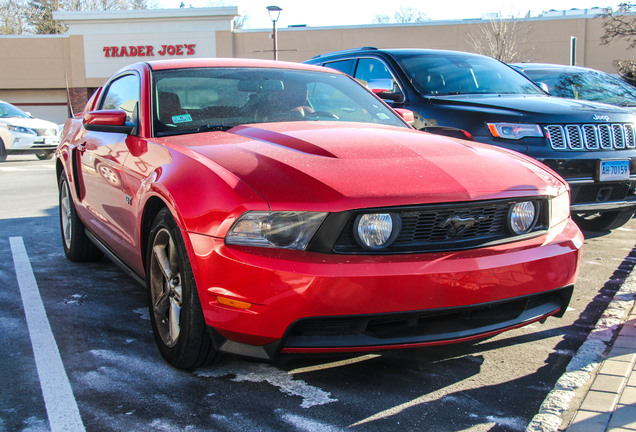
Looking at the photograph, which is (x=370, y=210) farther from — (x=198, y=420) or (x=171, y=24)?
(x=171, y=24)

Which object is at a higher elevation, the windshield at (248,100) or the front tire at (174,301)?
the windshield at (248,100)

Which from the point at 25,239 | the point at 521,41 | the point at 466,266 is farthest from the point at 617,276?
the point at 521,41

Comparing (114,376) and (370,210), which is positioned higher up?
(370,210)

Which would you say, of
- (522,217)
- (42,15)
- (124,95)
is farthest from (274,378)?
(42,15)

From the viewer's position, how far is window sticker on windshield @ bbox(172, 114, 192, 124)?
3914 mm

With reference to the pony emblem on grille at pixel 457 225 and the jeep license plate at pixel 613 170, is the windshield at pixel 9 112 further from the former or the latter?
the pony emblem on grille at pixel 457 225

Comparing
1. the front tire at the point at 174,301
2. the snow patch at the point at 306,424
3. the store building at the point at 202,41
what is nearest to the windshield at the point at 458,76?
the front tire at the point at 174,301

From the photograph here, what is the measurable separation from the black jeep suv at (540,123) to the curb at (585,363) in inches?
49.9

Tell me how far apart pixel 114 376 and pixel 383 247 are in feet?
4.81

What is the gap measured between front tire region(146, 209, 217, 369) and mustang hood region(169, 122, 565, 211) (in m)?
0.44

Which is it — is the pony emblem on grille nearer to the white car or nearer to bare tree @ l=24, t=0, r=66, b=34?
the white car

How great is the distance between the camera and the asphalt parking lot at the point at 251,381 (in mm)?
2783

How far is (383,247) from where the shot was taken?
9.27 ft

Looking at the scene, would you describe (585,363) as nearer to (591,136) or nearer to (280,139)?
(280,139)
